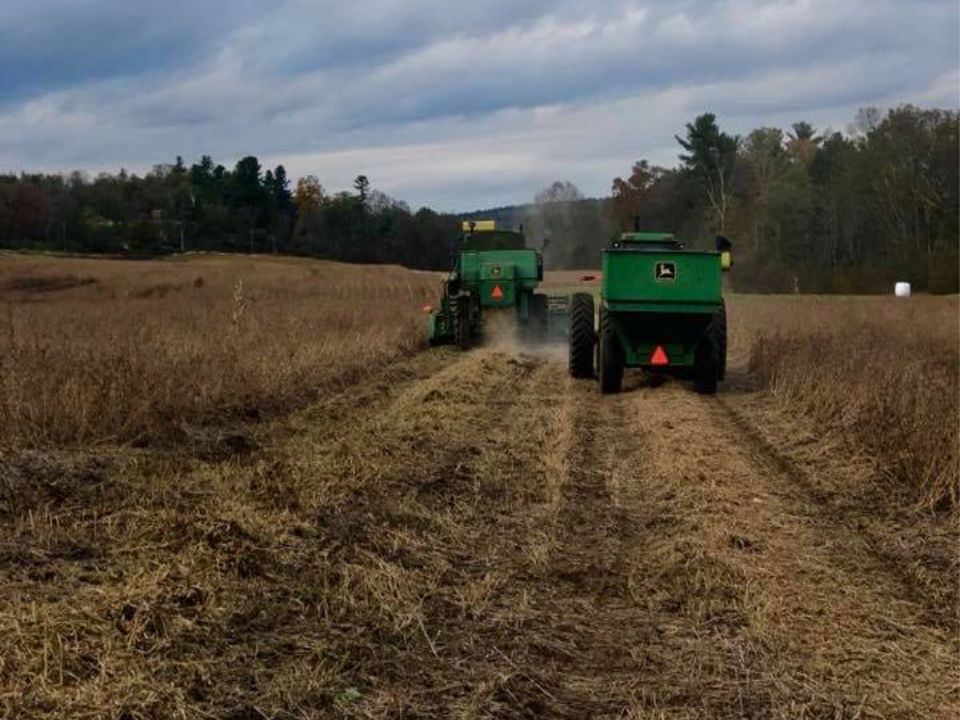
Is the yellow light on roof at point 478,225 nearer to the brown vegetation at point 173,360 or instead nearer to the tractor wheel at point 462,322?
the tractor wheel at point 462,322

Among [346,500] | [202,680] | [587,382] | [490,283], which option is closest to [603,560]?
[346,500]

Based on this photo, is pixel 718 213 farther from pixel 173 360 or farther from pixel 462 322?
pixel 173 360

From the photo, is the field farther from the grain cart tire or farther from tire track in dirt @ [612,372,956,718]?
the grain cart tire

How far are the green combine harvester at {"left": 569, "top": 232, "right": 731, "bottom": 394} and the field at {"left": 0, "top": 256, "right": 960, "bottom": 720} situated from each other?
1396 millimetres

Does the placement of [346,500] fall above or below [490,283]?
below

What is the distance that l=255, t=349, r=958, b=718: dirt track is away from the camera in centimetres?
432

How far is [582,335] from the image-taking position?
50.2ft

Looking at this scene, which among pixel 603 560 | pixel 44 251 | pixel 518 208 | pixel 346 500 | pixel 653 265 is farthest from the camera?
pixel 44 251

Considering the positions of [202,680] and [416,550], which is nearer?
[202,680]

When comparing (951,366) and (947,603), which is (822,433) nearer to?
(947,603)

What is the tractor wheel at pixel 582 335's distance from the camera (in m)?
15.3

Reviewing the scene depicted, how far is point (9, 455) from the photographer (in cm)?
704

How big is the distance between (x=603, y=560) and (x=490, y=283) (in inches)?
568

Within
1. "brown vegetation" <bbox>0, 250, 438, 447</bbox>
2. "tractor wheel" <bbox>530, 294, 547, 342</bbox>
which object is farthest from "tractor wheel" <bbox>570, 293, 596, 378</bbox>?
"tractor wheel" <bbox>530, 294, 547, 342</bbox>
